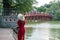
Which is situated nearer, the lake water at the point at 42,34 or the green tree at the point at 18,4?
the lake water at the point at 42,34

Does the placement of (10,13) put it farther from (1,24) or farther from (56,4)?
(56,4)

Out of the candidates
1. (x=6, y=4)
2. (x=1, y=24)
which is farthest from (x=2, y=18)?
(x=6, y=4)

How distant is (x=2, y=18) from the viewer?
62.1 feet

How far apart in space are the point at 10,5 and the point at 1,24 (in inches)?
113

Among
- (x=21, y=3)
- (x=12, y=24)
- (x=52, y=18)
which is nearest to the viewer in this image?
(x=12, y=24)

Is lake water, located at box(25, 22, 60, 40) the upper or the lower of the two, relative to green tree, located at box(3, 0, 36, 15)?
lower

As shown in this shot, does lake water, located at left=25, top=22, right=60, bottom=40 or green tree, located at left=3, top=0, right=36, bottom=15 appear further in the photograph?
green tree, located at left=3, top=0, right=36, bottom=15

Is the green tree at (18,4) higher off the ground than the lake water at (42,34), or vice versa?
the green tree at (18,4)

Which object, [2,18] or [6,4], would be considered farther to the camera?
[6,4]

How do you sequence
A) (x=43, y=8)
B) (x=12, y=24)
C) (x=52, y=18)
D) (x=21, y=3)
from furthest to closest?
(x=43, y=8) → (x=52, y=18) → (x=21, y=3) → (x=12, y=24)

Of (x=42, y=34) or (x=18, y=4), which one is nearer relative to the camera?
(x=42, y=34)

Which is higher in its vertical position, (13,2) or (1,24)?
(13,2)

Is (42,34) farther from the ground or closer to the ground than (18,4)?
closer to the ground

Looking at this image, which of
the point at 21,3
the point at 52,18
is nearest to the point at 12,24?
the point at 21,3
